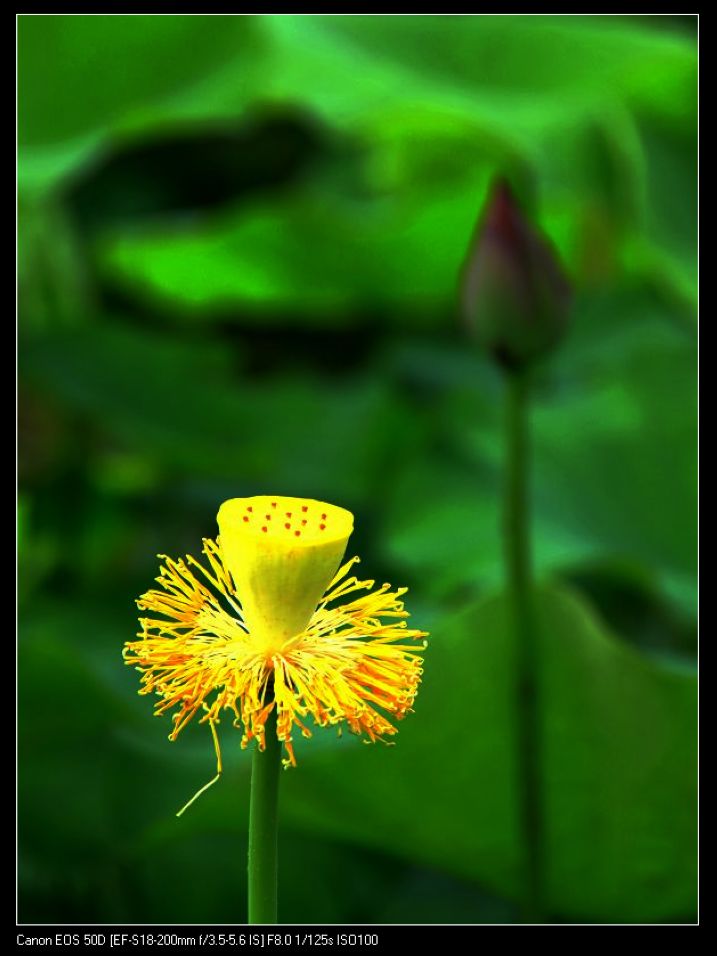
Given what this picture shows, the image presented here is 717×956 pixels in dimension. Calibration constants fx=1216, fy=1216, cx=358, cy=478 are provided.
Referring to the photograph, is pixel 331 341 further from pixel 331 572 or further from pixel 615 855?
pixel 331 572

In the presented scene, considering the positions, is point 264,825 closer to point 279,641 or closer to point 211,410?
point 279,641

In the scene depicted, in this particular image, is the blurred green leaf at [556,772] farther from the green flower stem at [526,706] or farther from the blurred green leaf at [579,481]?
the blurred green leaf at [579,481]

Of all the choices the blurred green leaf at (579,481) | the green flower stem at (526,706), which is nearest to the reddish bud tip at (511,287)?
the green flower stem at (526,706)

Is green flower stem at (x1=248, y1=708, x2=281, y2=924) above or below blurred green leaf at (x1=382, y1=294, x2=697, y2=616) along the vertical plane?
below

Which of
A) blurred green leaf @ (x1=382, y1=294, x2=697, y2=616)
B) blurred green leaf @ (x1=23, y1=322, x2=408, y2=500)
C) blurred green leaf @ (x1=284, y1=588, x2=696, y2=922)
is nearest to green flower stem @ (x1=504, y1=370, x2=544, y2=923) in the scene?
blurred green leaf @ (x1=284, y1=588, x2=696, y2=922)

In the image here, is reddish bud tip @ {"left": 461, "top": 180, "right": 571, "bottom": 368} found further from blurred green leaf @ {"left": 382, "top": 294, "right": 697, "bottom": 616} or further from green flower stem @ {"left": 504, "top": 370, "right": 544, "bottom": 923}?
blurred green leaf @ {"left": 382, "top": 294, "right": 697, "bottom": 616}
